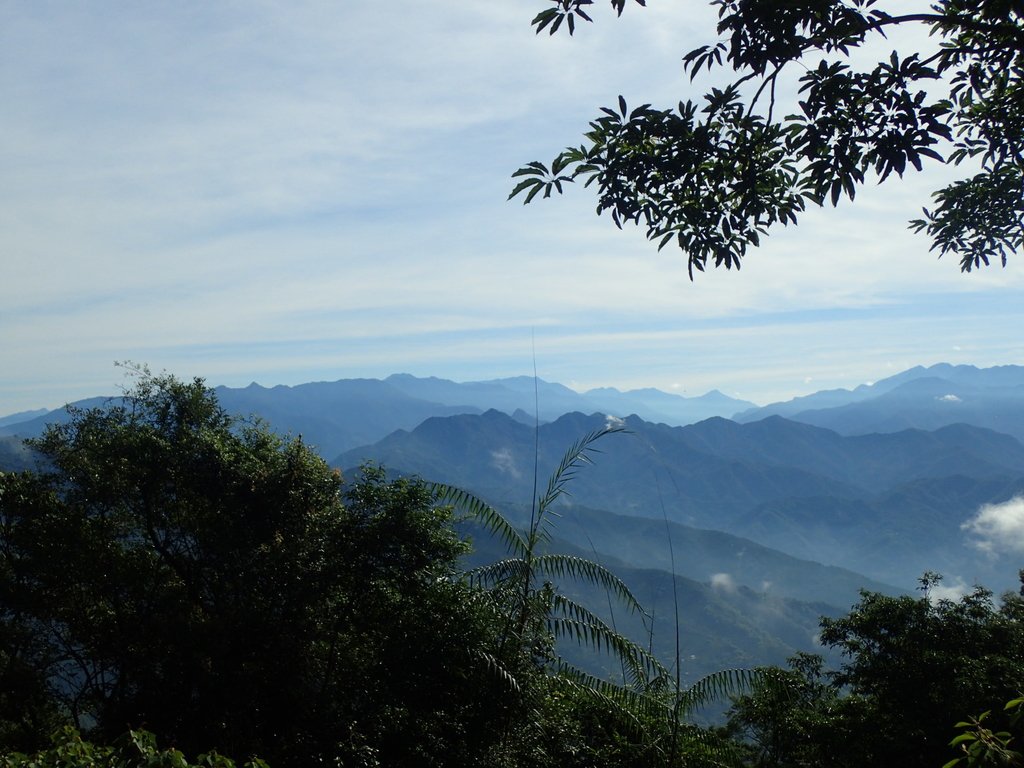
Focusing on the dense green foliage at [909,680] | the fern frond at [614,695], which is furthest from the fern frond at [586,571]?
the dense green foliage at [909,680]

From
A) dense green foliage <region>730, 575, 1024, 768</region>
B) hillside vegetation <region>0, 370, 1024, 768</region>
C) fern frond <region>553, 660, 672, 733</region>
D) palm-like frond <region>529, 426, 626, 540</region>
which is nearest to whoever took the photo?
palm-like frond <region>529, 426, 626, 540</region>

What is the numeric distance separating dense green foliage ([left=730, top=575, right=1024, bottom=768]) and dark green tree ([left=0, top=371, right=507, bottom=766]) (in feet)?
21.3

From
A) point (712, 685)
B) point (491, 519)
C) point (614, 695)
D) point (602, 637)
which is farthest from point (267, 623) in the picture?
point (712, 685)

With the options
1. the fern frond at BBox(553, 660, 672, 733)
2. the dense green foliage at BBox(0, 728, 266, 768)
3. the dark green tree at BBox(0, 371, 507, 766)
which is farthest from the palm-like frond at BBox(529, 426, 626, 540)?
the dark green tree at BBox(0, 371, 507, 766)

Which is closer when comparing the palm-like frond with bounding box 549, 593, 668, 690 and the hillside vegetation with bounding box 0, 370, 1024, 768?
the palm-like frond with bounding box 549, 593, 668, 690

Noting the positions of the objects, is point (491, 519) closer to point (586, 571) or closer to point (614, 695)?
point (586, 571)

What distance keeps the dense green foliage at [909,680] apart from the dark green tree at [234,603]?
649 centimetres

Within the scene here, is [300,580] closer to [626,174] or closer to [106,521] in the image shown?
[106,521]

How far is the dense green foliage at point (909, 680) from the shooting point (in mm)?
13664

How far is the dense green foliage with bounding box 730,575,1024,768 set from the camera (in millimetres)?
13664

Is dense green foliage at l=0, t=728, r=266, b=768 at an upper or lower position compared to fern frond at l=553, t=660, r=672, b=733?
upper

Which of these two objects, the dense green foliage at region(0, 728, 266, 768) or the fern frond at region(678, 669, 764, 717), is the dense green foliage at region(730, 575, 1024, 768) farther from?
the dense green foliage at region(0, 728, 266, 768)

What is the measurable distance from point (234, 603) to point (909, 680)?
14146mm

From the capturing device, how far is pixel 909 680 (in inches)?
605
